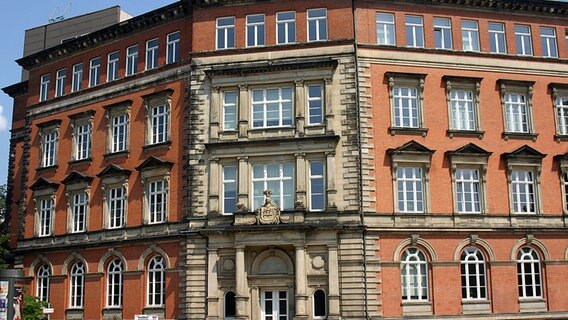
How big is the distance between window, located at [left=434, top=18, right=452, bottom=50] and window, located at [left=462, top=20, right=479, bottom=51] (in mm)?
892

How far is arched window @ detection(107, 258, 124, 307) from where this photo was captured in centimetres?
4041

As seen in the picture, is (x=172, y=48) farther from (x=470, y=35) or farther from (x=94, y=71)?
(x=470, y=35)

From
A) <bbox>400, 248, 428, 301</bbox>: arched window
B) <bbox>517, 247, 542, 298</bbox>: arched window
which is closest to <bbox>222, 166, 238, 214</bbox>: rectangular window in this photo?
<bbox>400, 248, 428, 301</bbox>: arched window

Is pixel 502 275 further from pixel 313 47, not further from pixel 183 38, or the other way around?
pixel 183 38

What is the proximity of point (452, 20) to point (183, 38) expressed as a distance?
15.9m

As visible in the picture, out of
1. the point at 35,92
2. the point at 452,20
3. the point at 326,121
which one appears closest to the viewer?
the point at 326,121

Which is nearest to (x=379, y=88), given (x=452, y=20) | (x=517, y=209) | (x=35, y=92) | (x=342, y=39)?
(x=342, y=39)

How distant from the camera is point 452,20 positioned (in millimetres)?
39125

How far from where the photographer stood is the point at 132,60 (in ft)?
141

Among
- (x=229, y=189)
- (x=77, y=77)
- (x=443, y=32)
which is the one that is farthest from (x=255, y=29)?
(x=77, y=77)

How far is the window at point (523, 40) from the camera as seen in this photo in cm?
3994

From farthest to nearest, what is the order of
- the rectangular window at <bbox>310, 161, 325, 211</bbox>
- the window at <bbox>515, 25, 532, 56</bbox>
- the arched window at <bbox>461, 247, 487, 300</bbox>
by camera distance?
the window at <bbox>515, 25, 532, 56</bbox>, the arched window at <bbox>461, 247, 487, 300</bbox>, the rectangular window at <bbox>310, 161, 325, 211</bbox>

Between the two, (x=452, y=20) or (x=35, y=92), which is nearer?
(x=452, y=20)

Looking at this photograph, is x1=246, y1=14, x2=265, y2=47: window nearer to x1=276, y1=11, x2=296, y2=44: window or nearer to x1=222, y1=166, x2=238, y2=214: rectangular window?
x1=276, y1=11, x2=296, y2=44: window
